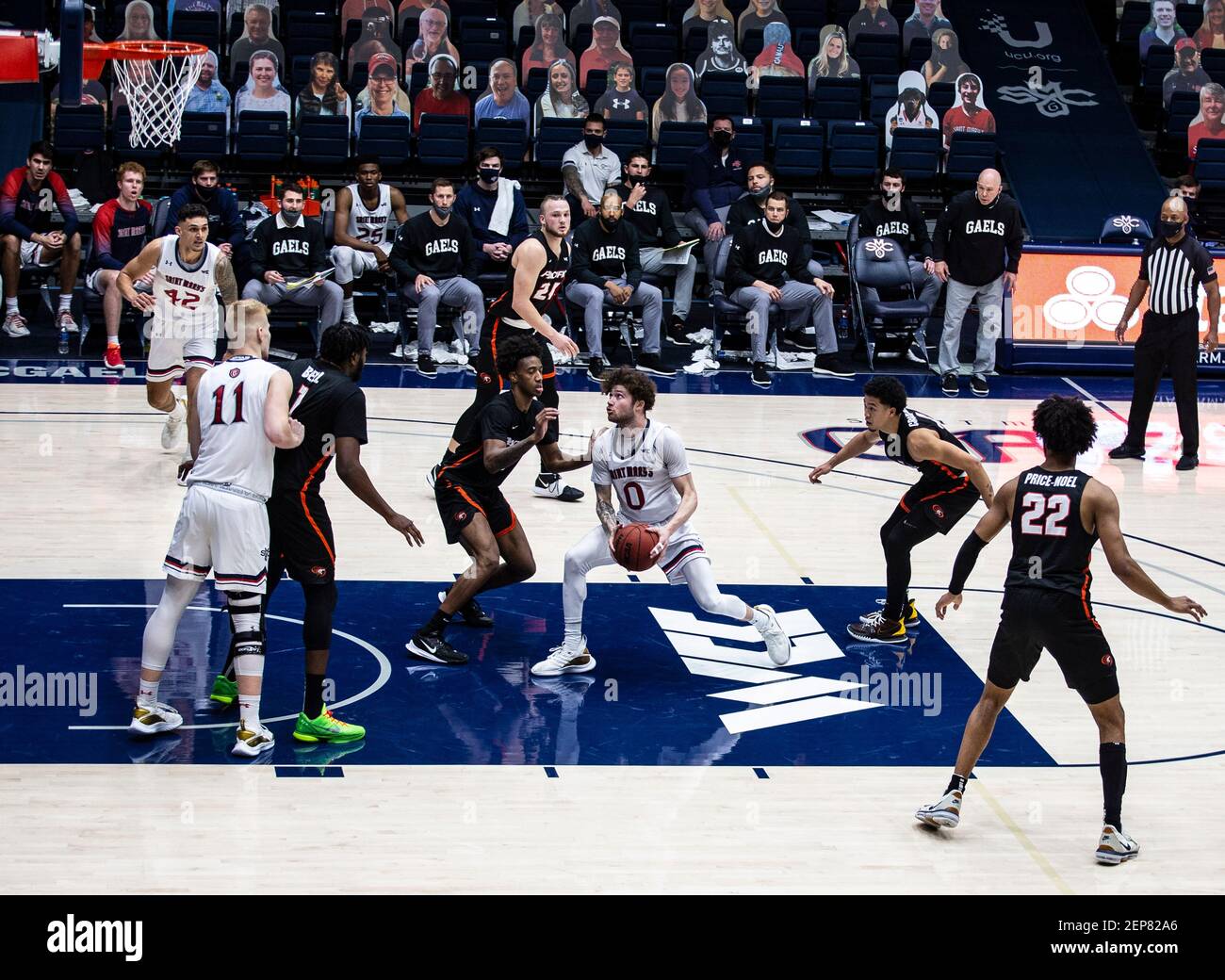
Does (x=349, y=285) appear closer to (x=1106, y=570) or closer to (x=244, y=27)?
→ (x=244, y=27)

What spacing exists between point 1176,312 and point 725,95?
22.8 feet

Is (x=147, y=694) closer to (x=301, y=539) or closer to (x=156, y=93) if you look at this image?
(x=301, y=539)

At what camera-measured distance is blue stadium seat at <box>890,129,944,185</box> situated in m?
17.5

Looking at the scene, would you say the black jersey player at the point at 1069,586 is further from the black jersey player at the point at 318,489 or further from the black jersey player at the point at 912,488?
the black jersey player at the point at 318,489

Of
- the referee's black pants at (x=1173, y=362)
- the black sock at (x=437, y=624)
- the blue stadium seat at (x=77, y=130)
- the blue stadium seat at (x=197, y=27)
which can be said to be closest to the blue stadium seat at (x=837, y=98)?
the referee's black pants at (x=1173, y=362)

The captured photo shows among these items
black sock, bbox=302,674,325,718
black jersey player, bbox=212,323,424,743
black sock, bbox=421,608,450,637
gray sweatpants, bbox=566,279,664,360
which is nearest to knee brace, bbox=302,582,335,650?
black jersey player, bbox=212,323,424,743

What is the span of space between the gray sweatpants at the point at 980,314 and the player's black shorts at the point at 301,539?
9841mm

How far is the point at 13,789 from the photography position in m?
6.32

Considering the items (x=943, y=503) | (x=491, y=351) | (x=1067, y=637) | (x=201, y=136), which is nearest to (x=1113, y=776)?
(x=1067, y=637)

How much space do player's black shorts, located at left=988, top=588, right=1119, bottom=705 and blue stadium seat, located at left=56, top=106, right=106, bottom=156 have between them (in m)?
13.3

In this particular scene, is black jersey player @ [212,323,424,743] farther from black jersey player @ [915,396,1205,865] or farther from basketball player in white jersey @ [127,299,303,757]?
black jersey player @ [915,396,1205,865]

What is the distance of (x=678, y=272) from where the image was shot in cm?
1653

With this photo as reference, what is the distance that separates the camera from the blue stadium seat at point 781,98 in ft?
59.8
